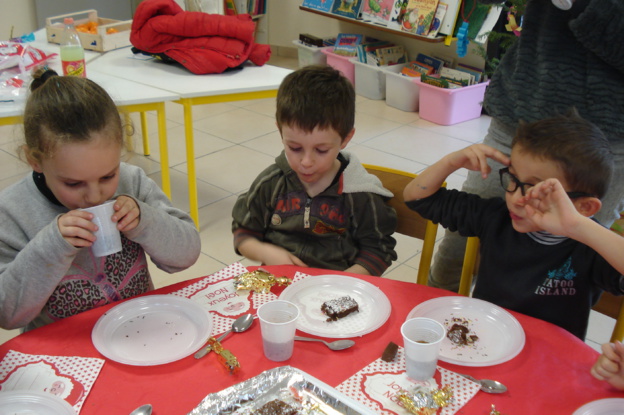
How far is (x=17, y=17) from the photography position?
5.36 meters

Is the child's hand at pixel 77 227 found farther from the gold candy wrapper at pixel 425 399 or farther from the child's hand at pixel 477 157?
the child's hand at pixel 477 157

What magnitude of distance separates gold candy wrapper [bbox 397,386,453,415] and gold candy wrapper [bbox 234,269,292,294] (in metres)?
0.43

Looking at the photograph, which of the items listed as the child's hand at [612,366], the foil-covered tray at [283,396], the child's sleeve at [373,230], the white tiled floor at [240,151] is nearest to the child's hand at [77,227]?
the foil-covered tray at [283,396]

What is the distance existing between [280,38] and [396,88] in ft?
7.00

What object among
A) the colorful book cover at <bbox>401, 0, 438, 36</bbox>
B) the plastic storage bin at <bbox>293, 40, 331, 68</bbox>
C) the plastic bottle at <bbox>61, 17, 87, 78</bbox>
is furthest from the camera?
the plastic storage bin at <bbox>293, 40, 331, 68</bbox>

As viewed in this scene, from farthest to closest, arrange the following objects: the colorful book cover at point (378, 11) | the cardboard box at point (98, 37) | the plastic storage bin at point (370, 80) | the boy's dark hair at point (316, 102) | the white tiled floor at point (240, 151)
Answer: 1. the plastic storage bin at point (370, 80)
2. the colorful book cover at point (378, 11)
3. the cardboard box at point (98, 37)
4. the white tiled floor at point (240, 151)
5. the boy's dark hair at point (316, 102)

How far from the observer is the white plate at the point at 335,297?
1192 mm

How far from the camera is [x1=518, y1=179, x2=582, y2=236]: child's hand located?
1.18 metres

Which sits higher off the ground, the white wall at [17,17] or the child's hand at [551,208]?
the child's hand at [551,208]

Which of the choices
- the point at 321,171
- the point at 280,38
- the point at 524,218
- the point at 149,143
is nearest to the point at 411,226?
the point at 321,171

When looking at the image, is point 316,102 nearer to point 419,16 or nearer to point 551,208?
point 551,208

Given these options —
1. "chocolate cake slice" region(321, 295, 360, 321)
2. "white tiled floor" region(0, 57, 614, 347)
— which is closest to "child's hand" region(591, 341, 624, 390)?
"chocolate cake slice" region(321, 295, 360, 321)

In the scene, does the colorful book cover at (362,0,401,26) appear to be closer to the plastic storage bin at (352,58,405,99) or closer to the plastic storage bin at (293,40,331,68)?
the plastic storage bin at (352,58,405,99)

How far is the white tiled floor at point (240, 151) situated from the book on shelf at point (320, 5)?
3.29ft
